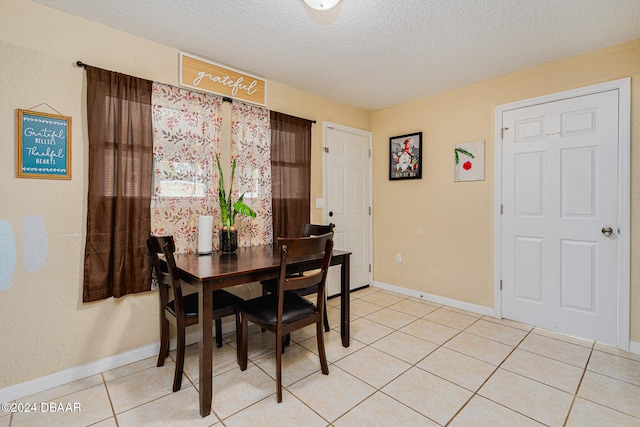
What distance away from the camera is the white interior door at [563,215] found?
245 cm

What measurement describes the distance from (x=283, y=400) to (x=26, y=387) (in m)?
1.60

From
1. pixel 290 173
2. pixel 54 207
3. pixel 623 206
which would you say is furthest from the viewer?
pixel 290 173

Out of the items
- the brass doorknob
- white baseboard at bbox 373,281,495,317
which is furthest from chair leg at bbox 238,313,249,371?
the brass doorknob

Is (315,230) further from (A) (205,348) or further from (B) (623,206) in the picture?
(B) (623,206)

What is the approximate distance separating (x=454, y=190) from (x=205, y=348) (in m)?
2.92

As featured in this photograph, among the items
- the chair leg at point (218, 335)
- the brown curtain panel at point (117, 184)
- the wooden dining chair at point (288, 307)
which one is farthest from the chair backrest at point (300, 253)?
the brown curtain panel at point (117, 184)

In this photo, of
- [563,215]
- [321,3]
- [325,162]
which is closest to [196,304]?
[321,3]

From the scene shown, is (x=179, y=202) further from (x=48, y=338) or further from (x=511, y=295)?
(x=511, y=295)

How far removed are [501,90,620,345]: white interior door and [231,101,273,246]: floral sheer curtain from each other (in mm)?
2383

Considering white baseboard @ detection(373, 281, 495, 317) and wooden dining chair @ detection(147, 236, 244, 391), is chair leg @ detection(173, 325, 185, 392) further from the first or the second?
white baseboard @ detection(373, 281, 495, 317)

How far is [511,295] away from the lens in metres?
2.98

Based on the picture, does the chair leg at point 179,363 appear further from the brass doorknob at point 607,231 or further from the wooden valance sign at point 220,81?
the brass doorknob at point 607,231

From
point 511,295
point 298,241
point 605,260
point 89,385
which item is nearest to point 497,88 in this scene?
point 605,260

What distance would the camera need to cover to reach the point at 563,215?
2658 millimetres
